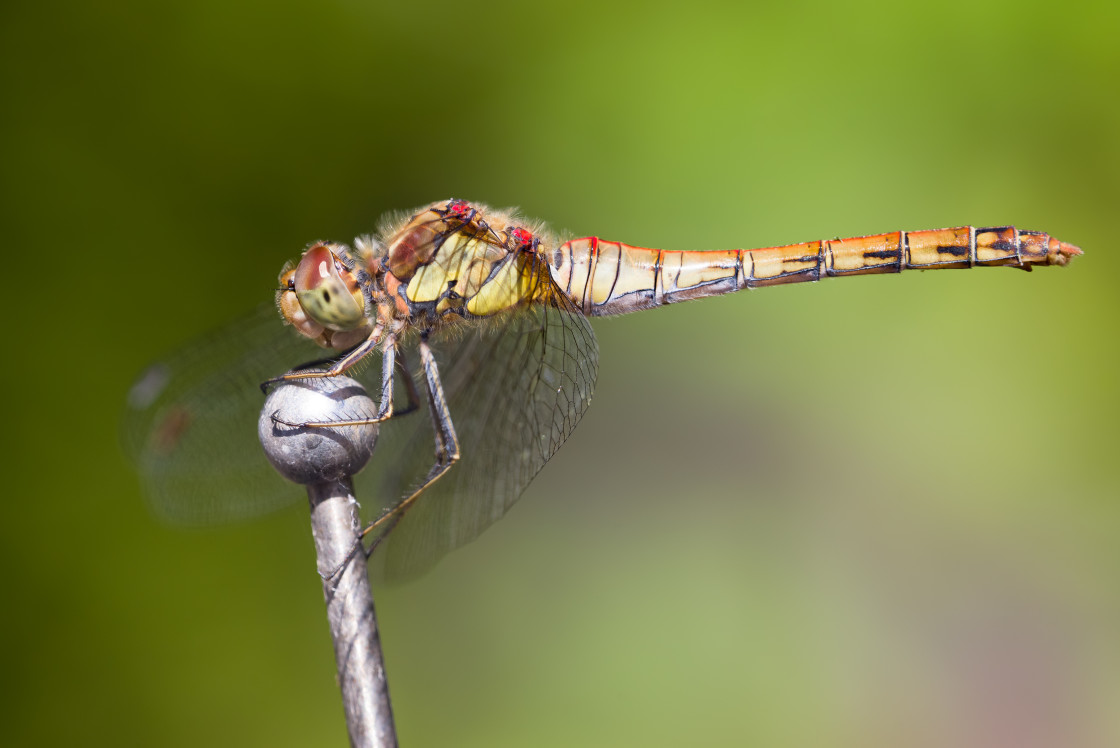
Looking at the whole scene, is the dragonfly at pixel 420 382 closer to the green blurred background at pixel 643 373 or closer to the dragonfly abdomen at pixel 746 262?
the dragonfly abdomen at pixel 746 262

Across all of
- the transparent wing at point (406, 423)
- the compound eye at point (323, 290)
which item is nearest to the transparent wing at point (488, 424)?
the transparent wing at point (406, 423)

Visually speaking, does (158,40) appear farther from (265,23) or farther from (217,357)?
(217,357)

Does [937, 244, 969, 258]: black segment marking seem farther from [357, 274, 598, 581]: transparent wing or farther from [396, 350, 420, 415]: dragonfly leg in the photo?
[396, 350, 420, 415]: dragonfly leg

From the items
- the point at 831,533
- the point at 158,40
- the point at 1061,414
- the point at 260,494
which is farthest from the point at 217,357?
the point at 1061,414

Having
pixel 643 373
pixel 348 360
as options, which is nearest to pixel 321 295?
pixel 348 360

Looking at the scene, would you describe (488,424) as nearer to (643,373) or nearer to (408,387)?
(408,387)

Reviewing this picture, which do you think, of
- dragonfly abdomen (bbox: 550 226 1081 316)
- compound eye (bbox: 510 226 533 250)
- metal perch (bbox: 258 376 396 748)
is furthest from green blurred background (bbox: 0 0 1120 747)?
metal perch (bbox: 258 376 396 748)
